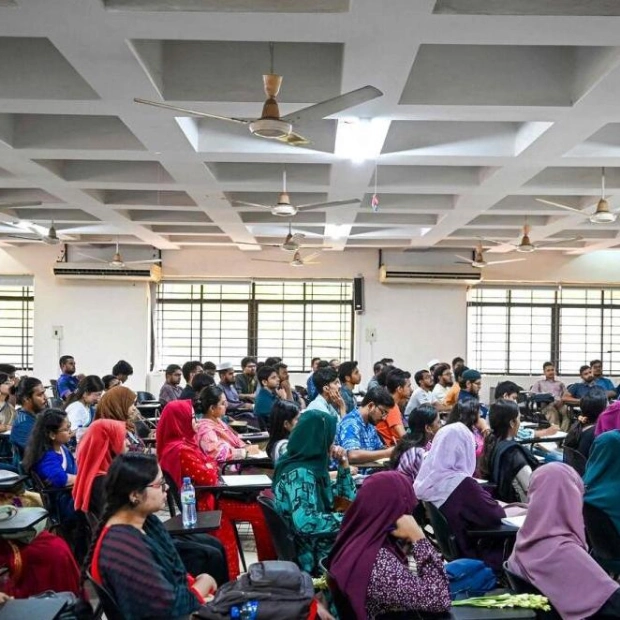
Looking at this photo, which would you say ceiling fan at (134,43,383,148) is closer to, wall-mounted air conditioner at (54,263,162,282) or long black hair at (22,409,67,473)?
long black hair at (22,409,67,473)

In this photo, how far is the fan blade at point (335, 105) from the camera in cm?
363

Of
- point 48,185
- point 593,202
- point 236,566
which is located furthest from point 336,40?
point 593,202

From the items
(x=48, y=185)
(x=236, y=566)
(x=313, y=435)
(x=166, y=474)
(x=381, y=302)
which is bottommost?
(x=236, y=566)

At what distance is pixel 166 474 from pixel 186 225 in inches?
267

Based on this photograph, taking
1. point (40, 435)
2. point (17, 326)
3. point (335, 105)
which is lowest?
point (40, 435)

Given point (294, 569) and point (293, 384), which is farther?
point (293, 384)

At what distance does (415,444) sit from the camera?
4.34 meters

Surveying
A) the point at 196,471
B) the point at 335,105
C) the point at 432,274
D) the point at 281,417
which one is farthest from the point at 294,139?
the point at 432,274

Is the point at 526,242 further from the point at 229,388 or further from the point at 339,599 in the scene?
the point at 339,599

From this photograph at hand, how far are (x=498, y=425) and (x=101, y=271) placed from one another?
9870 millimetres

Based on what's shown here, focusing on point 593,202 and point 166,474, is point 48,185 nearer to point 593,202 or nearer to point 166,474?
point 166,474

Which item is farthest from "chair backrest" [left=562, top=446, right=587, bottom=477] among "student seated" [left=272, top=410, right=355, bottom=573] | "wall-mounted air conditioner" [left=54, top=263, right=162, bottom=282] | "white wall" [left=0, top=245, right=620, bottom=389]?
"wall-mounted air conditioner" [left=54, top=263, right=162, bottom=282]

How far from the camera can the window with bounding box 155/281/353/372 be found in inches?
533

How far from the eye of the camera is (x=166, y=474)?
4.34 metres
